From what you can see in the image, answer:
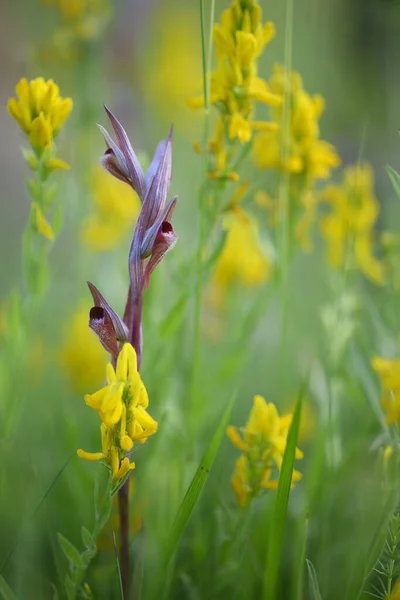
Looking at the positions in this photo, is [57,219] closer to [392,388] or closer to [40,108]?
[40,108]

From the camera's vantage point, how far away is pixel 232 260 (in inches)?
46.4

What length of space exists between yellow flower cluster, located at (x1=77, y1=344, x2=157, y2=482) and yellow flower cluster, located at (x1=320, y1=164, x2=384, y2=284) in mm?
529

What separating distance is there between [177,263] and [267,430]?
35 cm

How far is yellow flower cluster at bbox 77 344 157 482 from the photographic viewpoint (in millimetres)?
457

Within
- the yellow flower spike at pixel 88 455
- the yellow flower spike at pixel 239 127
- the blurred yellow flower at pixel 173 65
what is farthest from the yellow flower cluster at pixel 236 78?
the blurred yellow flower at pixel 173 65

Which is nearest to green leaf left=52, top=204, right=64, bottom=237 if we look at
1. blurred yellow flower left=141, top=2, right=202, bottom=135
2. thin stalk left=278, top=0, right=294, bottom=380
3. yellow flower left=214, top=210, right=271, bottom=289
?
thin stalk left=278, top=0, right=294, bottom=380

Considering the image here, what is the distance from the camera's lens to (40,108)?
0.62 meters

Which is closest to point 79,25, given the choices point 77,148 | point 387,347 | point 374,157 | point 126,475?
point 77,148

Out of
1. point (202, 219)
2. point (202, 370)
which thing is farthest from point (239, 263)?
point (202, 219)

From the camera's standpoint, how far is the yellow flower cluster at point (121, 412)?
1.50 ft

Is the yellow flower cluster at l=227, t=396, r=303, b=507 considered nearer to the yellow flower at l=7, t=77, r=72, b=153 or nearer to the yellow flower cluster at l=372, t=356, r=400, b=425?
the yellow flower cluster at l=372, t=356, r=400, b=425

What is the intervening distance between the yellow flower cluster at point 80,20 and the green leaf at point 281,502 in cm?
89

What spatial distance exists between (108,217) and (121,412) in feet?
2.62

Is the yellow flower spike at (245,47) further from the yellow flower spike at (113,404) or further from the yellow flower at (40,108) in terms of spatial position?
the yellow flower spike at (113,404)
